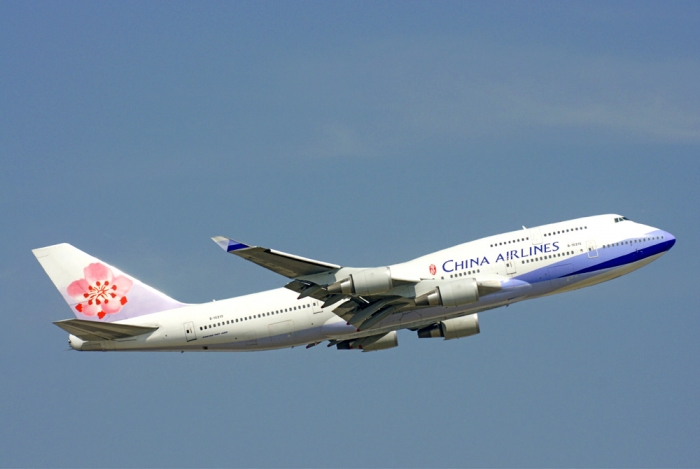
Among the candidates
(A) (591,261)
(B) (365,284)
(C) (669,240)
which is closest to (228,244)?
(B) (365,284)

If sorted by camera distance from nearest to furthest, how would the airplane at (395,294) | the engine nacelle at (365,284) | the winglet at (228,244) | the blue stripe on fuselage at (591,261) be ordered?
the winglet at (228,244), the engine nacelle at (365,284), the airplane at (395,294), the blue stripe on fuselage at (591,261)

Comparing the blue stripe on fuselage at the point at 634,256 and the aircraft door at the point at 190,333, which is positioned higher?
the blue stripe on fuselage at the point at 634,256

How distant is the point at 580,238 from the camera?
54.2 metres

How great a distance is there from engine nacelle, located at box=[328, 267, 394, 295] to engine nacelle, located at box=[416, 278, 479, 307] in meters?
2.65

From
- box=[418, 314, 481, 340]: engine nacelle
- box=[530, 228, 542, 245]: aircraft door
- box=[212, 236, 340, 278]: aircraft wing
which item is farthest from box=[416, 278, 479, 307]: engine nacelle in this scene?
box=[418, 314, 481, 340]: engine nacelle

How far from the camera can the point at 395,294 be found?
→ 5266 centimetres

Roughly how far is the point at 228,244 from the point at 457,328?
56.5ft

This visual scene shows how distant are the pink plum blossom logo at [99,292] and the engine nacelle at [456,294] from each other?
18.8 metres

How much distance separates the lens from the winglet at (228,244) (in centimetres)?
4634

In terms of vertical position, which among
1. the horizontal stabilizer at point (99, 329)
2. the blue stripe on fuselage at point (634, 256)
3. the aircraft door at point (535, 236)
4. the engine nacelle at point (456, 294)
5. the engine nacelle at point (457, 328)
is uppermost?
the aircraft door at point (535, 236)

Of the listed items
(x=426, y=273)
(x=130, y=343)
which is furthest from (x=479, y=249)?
(x=130, y=343)

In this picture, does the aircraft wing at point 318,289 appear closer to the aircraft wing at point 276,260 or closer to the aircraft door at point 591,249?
the aircraft wing at point 276,260

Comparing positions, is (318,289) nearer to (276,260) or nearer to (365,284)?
(365,284)

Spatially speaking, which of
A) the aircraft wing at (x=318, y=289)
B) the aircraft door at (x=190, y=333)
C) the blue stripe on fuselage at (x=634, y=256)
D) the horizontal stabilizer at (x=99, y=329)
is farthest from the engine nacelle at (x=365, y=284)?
the horizontal stabilizer at (x=99, y=329)
